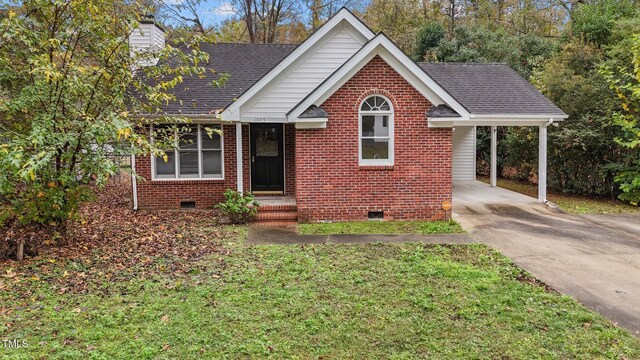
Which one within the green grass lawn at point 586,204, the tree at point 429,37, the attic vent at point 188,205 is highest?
the tree at point 429,37

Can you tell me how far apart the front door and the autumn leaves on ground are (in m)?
4.80

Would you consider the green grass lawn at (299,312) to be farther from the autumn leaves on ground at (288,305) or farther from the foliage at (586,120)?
the foliage at (586,120)

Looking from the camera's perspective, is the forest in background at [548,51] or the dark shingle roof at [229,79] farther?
the forest in background at [548,51]

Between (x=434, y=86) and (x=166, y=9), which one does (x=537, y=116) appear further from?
(x=166, y=9)

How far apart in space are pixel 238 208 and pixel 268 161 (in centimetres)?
289

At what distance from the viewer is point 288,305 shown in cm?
507

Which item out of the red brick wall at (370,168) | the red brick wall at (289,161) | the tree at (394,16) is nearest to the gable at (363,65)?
the red brick wall at (370,168)

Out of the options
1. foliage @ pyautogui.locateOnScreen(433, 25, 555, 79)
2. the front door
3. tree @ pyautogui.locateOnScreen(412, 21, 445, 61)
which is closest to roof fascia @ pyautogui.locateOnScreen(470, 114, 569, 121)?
the front door

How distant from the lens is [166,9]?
1961 centimetres

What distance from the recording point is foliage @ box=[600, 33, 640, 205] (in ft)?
36.9

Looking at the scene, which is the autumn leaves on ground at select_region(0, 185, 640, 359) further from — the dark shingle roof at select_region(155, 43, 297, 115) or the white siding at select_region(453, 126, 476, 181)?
the white siding at select_region(453, 126, 476, 181)

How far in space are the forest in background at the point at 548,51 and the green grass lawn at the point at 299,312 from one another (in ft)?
15.1

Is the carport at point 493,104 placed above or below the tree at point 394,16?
below

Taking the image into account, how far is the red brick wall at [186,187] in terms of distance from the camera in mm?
11625
